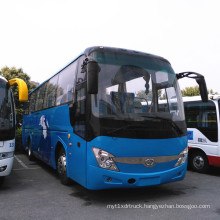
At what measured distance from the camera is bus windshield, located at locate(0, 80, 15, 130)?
5.59 m

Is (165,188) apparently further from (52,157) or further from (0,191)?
(0,191)

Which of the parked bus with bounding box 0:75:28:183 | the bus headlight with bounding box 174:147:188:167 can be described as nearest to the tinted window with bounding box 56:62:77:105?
the parked bus with bounding box 0:75:28:183

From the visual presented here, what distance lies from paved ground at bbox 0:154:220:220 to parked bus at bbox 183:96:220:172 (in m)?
1.29

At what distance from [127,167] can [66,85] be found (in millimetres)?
2715

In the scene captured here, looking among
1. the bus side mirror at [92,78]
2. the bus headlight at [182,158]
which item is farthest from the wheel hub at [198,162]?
the bus side mirror at [92,78]

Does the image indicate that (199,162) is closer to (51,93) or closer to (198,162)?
(198,162)

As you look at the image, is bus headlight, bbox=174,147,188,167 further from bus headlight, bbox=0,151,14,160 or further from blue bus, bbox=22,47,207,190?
bus headlight, bbox=0,151,14,160

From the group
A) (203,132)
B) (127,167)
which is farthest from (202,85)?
(203,132)

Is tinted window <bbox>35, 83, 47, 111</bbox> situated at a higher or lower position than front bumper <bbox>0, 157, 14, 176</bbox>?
higher

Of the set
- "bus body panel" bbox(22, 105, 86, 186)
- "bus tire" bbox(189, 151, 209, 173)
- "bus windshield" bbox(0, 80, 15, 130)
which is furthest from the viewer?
"bus tire" bbox(189, 151, 209, 173)

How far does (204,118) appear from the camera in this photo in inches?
326

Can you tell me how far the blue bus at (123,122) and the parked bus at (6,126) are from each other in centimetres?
117

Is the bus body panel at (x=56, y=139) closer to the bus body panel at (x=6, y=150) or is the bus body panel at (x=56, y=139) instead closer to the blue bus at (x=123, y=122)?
the blue bus at (x=123, y=122)

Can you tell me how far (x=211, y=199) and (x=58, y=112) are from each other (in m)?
4.04
